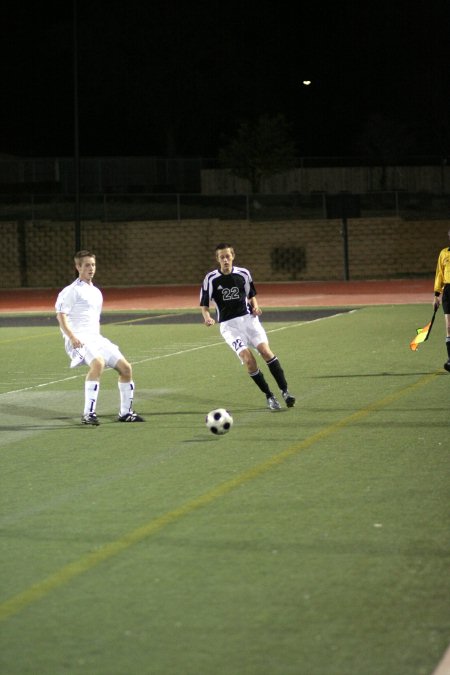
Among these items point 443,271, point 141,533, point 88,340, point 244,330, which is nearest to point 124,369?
point 88,340

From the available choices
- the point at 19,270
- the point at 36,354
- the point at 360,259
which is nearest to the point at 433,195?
the point at 360,259

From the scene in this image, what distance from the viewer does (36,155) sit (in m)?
73.2

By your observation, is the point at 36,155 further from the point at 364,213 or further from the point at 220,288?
the point at 220,288

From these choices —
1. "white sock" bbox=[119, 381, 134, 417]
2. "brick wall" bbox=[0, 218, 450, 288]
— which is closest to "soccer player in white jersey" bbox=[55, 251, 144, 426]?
"white sock" bbox=[119, 381, 134, 417]

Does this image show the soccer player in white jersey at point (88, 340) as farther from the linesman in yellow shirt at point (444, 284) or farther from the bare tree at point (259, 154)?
the bare tree at point (259, 154)

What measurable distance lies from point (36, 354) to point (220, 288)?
7858 millimetres

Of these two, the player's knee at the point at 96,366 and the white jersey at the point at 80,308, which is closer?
the player's knee at the point at 96,366

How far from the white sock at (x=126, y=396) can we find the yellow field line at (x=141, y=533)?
2.11 meters

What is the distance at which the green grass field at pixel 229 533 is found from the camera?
586 cm

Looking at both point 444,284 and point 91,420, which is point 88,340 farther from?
point 444,284

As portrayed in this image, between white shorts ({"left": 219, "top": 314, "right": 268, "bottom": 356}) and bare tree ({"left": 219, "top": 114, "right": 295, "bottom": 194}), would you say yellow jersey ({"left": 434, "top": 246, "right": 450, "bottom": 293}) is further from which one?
bare tree ({"left": 219, "top": 114, "right": 295, "bottom": 194})

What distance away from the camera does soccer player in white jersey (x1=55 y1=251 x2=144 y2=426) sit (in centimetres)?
1308

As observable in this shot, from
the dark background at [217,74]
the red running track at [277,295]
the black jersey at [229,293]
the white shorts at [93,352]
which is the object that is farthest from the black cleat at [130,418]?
the dark background at [217,74]

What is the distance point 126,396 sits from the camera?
43.7 ft
